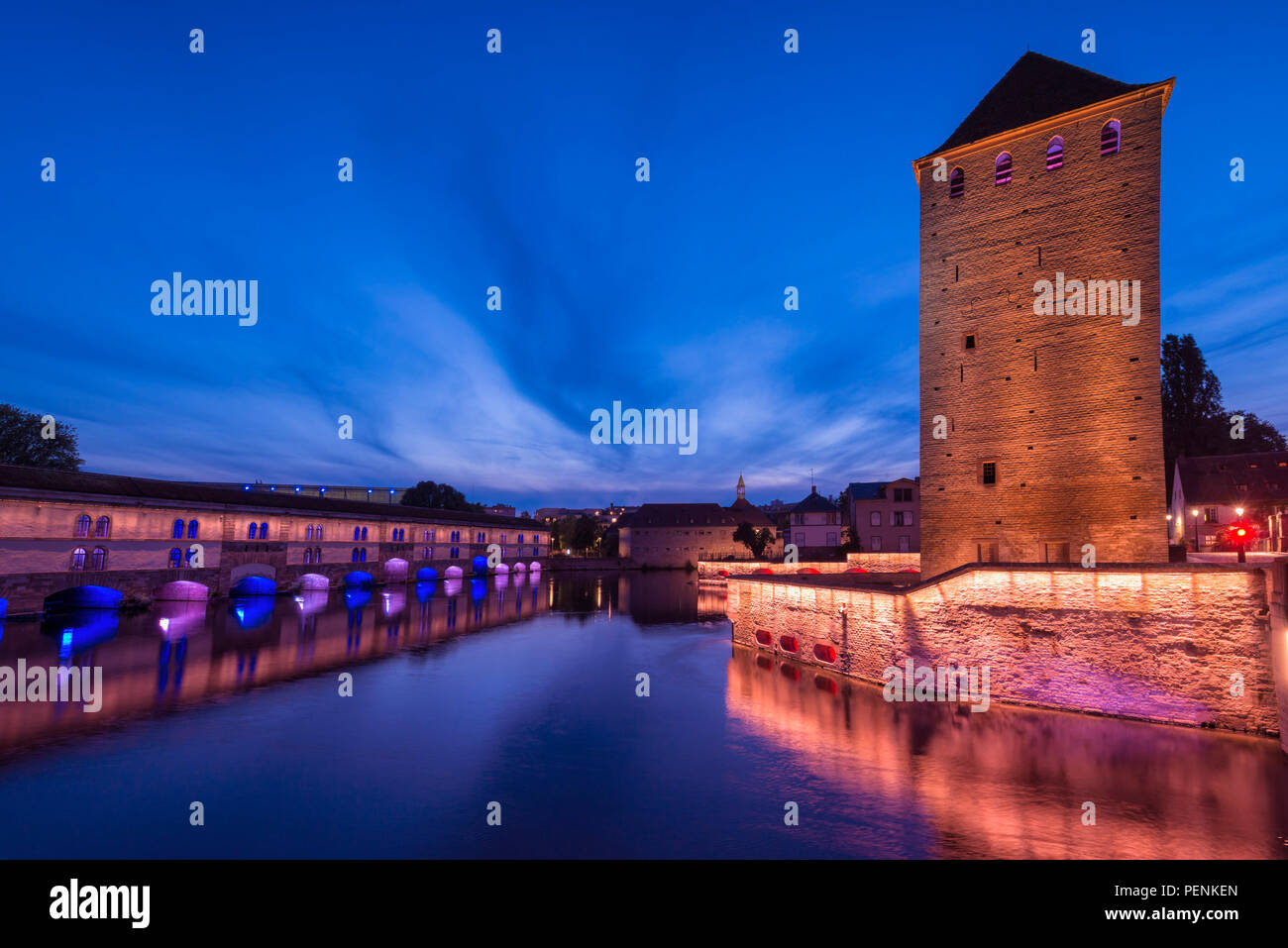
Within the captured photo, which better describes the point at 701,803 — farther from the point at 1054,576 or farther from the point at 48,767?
the point at 48,767

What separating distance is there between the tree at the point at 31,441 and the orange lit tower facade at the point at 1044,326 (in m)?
67.0

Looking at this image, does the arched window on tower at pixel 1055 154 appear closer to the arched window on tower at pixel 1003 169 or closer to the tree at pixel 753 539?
the arched window on tower at pixel 1003 169

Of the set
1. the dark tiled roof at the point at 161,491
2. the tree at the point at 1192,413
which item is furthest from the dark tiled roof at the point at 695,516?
the tree at the point at 1192,413

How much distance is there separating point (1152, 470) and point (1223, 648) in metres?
8.10

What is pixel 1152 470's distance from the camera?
20.0 metres

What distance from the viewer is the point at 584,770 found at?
12.5 meters

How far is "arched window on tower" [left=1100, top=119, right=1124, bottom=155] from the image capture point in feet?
69.3

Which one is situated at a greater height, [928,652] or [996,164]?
[996,164]

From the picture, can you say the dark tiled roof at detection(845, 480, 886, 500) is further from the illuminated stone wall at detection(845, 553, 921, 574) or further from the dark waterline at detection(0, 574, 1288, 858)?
the dark waterline at detection(0, 574, 1288, 858)

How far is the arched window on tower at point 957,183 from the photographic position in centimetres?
2448

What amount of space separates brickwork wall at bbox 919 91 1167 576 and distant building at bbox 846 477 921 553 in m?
36.8

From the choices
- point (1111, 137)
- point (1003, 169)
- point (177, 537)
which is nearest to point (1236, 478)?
point (1111, 137)
